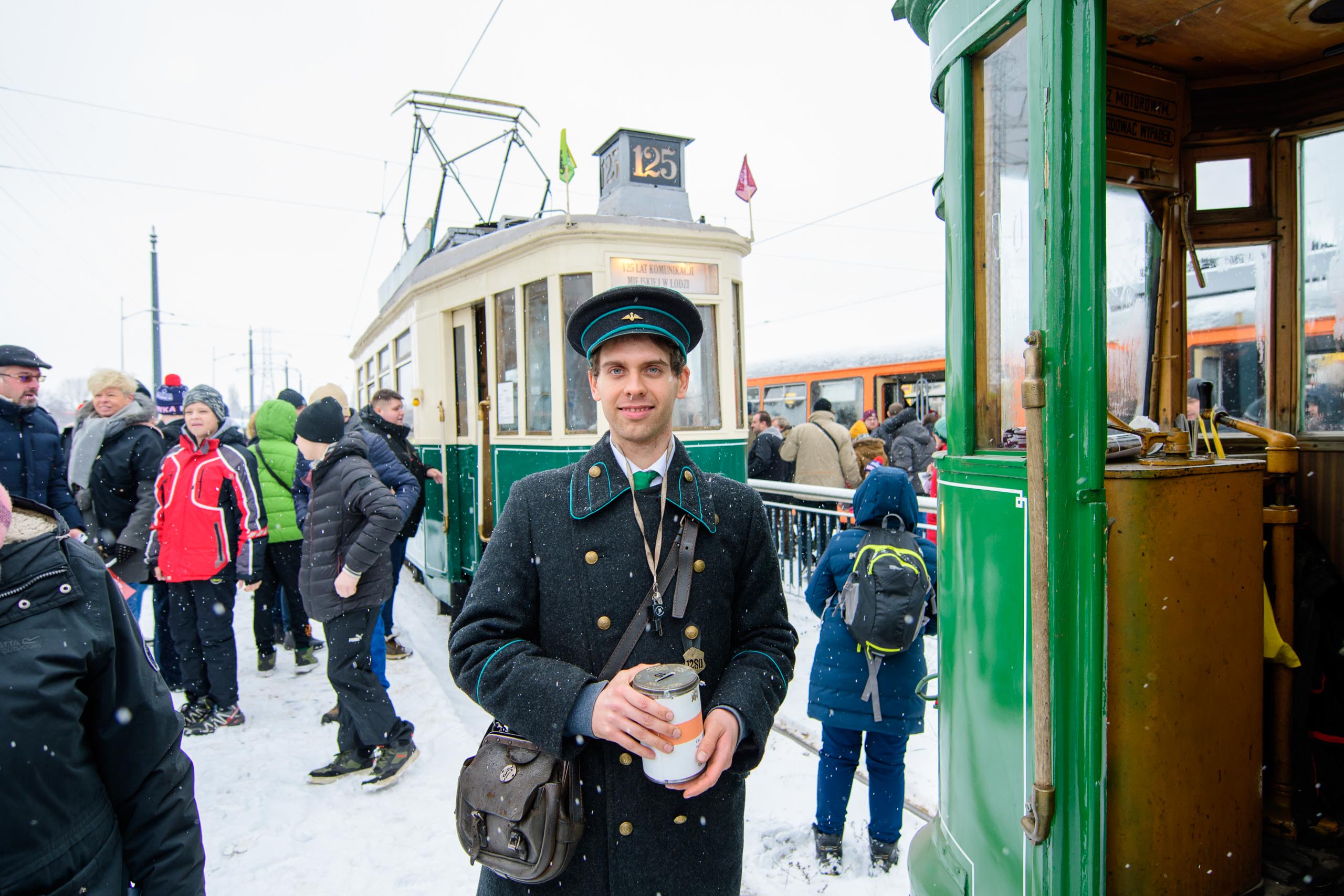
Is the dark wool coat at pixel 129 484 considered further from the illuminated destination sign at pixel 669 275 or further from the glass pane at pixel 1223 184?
the glass pane at pixel 1223 184

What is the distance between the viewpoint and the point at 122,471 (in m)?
4.35

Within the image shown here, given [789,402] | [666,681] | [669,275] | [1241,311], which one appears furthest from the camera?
[789,402]

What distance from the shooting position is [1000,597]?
185 cm

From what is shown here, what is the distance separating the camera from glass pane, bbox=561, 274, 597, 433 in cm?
528

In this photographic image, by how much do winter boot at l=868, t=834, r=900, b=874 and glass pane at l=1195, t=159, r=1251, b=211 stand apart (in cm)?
273

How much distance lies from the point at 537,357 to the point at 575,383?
1.35 feet

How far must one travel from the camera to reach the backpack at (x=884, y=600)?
9.03 ft

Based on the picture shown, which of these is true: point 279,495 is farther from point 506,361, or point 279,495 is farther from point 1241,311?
point 1241,311

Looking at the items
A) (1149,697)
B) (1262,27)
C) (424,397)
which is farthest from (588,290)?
(1149,697)

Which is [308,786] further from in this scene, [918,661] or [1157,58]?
[1157,58]

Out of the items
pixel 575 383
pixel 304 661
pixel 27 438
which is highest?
pixel 575 383

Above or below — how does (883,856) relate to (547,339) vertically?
below

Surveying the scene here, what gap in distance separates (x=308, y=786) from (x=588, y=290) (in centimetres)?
332

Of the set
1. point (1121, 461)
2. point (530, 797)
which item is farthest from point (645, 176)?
point (530, 797)
